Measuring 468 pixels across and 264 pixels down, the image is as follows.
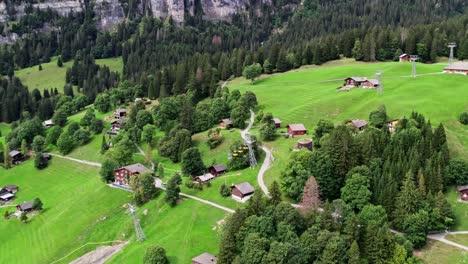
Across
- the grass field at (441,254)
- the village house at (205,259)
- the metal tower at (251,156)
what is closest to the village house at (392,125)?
the metal tower at (251,156)

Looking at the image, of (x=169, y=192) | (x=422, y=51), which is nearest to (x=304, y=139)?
(x=169, y=192)

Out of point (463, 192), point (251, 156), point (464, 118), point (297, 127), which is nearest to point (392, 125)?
point (464, 118)

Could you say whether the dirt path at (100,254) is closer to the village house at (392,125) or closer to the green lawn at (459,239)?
the green lawn at (459,239)

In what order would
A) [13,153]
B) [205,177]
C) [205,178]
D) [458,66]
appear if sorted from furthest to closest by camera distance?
[13,153]
[458,66]
[205,177]
[205,178]

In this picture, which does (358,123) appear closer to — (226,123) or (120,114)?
(226,123)

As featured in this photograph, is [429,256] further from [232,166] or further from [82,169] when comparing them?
[82,169]

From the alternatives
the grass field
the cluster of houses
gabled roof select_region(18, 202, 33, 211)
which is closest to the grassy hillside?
the grass field
